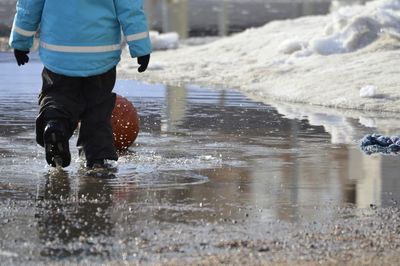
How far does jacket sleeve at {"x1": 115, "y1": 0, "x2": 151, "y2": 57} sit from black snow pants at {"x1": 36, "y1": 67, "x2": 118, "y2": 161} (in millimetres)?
287

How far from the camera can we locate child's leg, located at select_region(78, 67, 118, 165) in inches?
324

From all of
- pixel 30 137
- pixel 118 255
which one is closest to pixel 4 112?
pixel 30 137

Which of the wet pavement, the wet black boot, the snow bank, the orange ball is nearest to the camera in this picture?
the wet pavement

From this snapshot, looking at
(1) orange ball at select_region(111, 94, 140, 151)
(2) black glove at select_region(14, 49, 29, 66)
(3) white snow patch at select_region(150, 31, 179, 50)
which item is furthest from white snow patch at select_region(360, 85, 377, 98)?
(3) white snow patch at select_region(150, 31, 179, 50)

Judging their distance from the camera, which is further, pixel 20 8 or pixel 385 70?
pixel 385 70

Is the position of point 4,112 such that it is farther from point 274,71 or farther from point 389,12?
point 389,12

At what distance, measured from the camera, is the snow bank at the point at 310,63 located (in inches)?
529

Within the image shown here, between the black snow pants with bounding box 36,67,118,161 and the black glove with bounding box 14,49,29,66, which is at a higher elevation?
the black glove with bounding box 14,49,29,66

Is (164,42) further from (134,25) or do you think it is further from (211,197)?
(211,197)

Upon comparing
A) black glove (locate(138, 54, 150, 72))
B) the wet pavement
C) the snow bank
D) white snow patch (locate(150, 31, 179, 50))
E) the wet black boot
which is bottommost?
white snow patch (locate(150, 31, 179, 50))

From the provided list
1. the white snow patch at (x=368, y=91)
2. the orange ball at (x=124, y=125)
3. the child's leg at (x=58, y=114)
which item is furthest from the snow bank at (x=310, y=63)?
the child's leg at (x=58, y=114)

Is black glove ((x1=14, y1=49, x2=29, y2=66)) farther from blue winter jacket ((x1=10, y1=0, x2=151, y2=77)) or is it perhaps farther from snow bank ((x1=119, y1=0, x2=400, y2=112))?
snow bank ((x1=119, y1=0, x2=400, y2=112))

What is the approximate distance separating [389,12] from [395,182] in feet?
29.0

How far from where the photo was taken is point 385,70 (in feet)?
45.9
